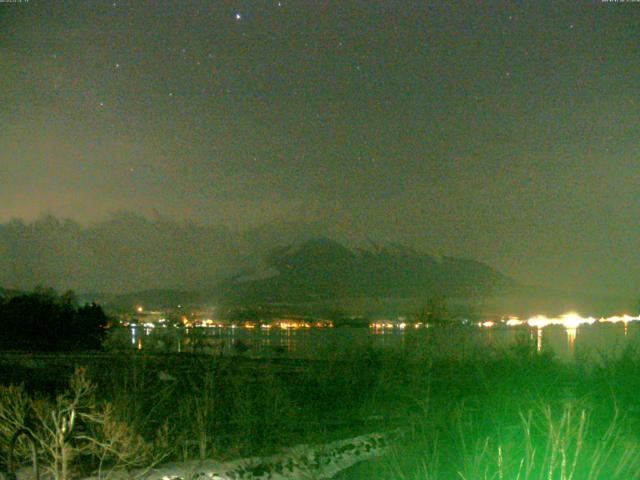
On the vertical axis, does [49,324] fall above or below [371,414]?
above

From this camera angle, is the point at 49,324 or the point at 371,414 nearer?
the point at 371,414

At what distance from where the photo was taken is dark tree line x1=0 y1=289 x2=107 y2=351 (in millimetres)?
47713

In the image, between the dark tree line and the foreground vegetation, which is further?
the dark tree line

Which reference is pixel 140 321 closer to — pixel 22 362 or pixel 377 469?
pixel 22 362

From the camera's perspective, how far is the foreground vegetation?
9844 mm

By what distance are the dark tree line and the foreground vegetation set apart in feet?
72.1

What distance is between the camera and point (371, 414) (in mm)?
18297

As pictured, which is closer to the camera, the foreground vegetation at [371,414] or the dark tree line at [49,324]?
the foreground vegetation at [371,414]

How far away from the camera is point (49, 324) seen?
4856cm

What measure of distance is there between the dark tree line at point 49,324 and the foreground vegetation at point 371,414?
2198 centimetres

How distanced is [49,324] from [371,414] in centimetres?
3431

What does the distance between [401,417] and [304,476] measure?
4682 mm

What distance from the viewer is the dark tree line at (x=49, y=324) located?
157 feet

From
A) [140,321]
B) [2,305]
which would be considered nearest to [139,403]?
[2,305]
